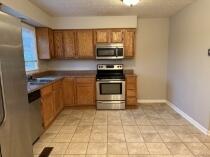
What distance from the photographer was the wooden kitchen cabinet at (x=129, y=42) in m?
4.63

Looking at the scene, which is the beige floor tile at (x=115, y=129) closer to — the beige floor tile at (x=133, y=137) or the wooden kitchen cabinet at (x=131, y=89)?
the beige floor tile at (x=133, y=137)

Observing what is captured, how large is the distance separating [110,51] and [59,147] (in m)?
2.73

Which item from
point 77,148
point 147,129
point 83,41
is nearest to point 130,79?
point 147,129

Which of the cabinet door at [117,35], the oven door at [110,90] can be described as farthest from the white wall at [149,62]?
the oven door at [110,90]

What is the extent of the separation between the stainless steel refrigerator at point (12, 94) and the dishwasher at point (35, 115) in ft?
2.24

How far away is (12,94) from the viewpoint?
65.0 inches

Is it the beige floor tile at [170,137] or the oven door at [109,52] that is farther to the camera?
the oven door at [109,52]

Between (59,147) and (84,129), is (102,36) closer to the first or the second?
(84,129)

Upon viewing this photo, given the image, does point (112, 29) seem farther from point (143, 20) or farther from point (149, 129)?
point (149, 129)

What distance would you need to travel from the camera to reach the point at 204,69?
3.05 metres

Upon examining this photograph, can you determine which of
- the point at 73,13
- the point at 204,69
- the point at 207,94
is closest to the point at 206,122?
the point at 207,94

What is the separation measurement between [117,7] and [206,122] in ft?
9.49

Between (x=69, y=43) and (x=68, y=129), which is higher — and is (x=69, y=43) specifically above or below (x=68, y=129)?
above

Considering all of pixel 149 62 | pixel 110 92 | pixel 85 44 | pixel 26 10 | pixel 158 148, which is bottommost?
pixel 158 148
